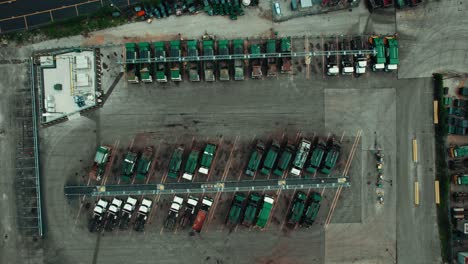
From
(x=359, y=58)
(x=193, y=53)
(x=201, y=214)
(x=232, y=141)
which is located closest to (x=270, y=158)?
(x=232, y=141)

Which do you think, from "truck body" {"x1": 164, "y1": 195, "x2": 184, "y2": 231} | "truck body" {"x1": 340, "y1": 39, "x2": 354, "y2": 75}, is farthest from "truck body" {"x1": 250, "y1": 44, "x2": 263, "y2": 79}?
"truck body" {"x1": 164, "y1": 195, "x2": 184, "y2": 231}

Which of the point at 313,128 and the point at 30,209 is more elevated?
the point at 313,128

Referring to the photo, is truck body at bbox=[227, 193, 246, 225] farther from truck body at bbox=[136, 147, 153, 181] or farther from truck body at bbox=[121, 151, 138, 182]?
truck body at bbox=[121, 151, 138, 182]

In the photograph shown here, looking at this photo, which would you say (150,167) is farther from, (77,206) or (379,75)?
(379,75)

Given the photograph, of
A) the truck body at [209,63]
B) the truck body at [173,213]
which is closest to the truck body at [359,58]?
the truck body at [209,63]

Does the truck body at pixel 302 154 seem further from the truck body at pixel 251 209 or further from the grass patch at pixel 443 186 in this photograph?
the grass patch at pixel 443 186

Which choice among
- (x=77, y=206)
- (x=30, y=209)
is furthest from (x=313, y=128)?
(x=30, y=209)
